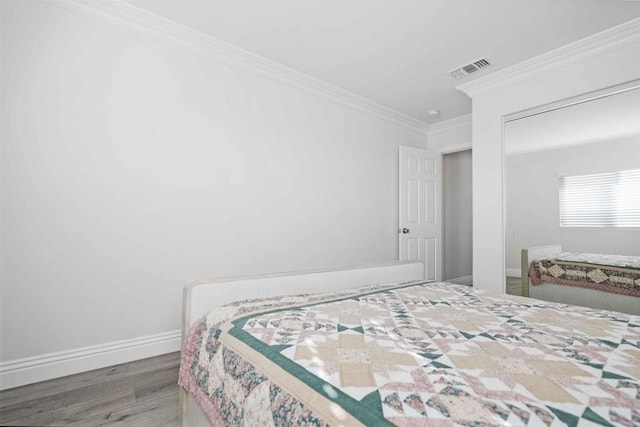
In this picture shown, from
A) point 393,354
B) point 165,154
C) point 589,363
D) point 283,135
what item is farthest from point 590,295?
point 165,154

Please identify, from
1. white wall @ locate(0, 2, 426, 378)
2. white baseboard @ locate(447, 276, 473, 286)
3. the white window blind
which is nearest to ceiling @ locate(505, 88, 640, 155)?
the white window blind

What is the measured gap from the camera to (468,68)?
3137mm

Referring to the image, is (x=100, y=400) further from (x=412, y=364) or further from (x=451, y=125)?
(x=451, y=125)

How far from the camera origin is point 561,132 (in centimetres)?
288

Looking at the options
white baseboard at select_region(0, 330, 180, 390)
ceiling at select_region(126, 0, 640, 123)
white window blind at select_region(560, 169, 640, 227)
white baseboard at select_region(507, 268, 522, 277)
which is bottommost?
white baseboard at select_region(0, 330, 180, 390)

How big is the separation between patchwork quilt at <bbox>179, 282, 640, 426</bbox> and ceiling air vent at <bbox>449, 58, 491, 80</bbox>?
243 cm

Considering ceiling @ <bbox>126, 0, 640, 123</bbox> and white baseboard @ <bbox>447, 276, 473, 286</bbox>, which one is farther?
white baseboard @ <bbox>447, 276, 473, 286</bbox>

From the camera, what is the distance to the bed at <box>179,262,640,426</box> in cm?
69

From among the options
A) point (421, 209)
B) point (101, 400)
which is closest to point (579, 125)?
point (421, 209)

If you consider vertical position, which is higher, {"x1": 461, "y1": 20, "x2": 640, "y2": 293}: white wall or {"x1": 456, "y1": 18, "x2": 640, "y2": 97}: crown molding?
{"x1": 456, "y1": 18, "x2": 640, "y2": 97}: crown molding

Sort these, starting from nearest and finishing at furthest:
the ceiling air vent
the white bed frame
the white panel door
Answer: the white bed frame, the ceiling air vent, the white panel door

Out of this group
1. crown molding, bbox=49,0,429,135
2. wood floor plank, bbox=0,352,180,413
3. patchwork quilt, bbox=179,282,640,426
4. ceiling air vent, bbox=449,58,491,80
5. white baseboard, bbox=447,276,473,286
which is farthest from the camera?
white baseboard, bbox=447,276,473,286

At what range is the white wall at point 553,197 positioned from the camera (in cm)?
252

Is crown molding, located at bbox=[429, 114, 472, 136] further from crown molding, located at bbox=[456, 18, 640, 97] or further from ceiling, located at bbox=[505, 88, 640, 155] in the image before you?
ceiling, located at bbox=[505, 88, 640, 155]
